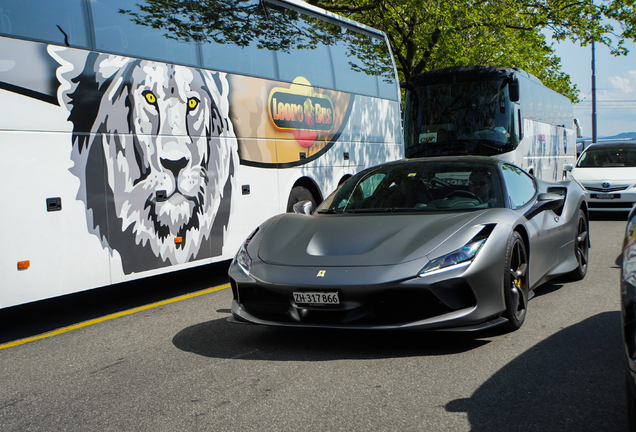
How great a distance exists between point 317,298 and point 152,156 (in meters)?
3.40

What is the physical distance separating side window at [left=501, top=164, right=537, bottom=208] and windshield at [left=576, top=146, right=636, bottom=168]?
10.1 metres

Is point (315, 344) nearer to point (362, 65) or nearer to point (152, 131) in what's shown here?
point (152, 131)

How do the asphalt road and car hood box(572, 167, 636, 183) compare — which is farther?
car hood box(572, 167, 636, 183)

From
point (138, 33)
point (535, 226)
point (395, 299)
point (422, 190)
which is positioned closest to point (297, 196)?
point (138, 33)

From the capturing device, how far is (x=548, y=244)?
600 cm

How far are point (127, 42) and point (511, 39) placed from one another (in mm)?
17886

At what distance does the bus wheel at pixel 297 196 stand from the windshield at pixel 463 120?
231 inches

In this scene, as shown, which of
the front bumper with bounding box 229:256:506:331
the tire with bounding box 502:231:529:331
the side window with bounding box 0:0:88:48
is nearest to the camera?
the front bumper with bounding box 229:256:506:331

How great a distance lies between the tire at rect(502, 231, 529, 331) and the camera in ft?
15.8

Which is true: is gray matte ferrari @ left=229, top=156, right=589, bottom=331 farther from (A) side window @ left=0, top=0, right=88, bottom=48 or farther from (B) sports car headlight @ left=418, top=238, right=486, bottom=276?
(A) side window @ left=0, top=0, right=88, bottom=48

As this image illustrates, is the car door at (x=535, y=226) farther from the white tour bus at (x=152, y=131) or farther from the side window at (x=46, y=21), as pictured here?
the side window at (x=46, y=21)

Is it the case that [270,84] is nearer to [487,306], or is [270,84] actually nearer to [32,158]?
[32,158]

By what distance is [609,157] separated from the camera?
1580 cm

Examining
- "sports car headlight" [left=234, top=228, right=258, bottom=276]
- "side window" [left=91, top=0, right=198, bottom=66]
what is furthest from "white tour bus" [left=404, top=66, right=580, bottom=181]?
"sports car headlight" [left=234, top=228, right=258, bottom=276]
